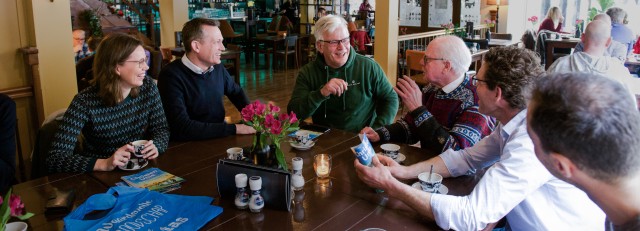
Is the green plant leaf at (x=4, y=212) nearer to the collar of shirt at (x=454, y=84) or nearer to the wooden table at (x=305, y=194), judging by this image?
the wooden table at (x=305, y=194)

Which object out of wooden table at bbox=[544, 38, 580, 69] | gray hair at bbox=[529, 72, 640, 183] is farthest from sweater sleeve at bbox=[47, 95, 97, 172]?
wooden table at bbox=[544, 38, 580, 69]

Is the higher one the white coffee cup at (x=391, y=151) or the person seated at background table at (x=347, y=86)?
the person seated at background table at (x=347, y=86)

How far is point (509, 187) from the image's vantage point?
5.16 ft

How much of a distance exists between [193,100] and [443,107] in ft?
4.87

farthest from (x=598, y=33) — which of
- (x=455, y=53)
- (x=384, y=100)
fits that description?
(x=455, y=53)

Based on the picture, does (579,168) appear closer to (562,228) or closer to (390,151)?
(562,228)

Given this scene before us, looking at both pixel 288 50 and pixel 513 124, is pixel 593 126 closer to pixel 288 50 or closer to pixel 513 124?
pixel 513 124

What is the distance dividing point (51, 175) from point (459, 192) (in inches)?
66.2

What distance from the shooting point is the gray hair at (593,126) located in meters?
0.98

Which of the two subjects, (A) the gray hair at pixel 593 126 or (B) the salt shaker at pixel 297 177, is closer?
(A) the gray hair at pixel 593 126

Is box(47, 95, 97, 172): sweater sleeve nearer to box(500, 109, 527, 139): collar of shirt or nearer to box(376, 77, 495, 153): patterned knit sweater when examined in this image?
box(376, 77, 495, 153): patterned knit sweater

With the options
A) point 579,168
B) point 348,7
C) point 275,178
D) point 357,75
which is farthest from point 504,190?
point 348,7

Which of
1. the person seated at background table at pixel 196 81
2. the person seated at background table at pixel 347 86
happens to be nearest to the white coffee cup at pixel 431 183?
the person seated at background table at pixel 196 81

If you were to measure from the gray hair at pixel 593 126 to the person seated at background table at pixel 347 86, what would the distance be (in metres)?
2.06
